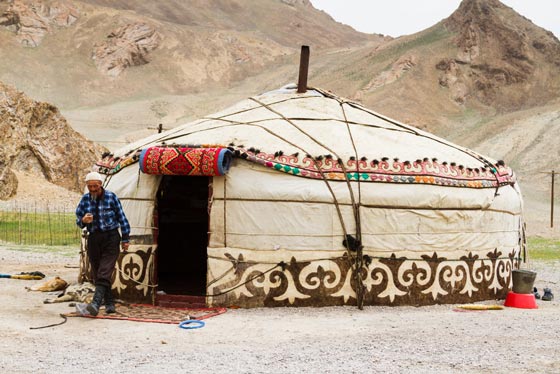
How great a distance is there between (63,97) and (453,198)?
50.4 m

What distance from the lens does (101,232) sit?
18.0 ft

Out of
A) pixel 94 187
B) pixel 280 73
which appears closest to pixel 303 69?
pixel 94 187

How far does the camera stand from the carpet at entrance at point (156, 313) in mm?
5425

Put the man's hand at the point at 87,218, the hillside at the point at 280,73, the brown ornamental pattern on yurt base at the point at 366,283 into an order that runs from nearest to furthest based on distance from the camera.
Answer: the man's hand at the point at 87,218, the brown ornamental pattern on yurt base at the point at 366,283, the hillside at the point at 280,73

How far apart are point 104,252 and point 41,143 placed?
803 inches

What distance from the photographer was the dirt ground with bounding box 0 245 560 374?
406 cm

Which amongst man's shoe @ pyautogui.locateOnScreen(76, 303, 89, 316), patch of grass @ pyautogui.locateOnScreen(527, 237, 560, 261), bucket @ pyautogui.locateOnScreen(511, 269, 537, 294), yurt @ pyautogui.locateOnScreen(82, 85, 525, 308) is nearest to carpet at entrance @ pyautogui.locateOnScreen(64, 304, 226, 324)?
man's shoe @ pyautogui.locateOnScreen(76, 303, 89, 316)

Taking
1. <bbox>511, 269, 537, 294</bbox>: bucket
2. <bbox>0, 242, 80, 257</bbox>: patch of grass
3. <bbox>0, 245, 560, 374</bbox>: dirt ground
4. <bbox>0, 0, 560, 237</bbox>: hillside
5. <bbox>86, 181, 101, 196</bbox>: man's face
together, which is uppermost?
<bbox>0, 0, 560, 237</bbox>: hillside

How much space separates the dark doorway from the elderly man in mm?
3034

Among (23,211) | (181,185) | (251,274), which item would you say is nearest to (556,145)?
(23,211)

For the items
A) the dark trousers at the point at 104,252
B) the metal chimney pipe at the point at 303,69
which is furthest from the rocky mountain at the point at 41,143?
the dark trousers at the point at 104,252

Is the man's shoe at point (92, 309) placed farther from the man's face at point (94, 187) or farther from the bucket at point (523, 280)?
the bucket at point (523, 280)

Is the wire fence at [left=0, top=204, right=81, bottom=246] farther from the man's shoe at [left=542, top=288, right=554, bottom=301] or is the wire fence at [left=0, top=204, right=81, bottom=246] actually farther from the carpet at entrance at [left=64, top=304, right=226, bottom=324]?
the man's shoe at [left=542, top=288, right=554, bottom=301]

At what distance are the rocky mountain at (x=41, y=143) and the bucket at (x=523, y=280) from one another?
740 inches
